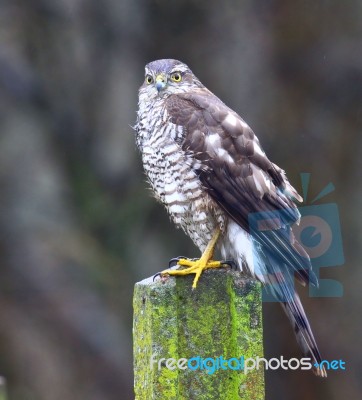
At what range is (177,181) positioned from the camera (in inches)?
159

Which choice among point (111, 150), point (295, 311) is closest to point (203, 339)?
point (295, 311)

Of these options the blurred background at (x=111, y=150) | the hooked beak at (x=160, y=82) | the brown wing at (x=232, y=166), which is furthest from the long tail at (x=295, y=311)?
the blurred background at (x=111, y=150)

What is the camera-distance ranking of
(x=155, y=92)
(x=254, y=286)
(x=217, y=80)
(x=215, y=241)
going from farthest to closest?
1. (x=217, y=80)
2. (x=155, y=92)
3. (x=215, y=241)
4. (x=254, y=286)

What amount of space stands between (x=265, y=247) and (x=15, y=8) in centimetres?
495

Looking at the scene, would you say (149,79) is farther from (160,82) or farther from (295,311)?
(295,311)

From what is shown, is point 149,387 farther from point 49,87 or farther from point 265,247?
point 49,87

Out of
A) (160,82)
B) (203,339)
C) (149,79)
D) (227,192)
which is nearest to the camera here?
(203,339)

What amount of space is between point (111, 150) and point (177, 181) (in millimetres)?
4322

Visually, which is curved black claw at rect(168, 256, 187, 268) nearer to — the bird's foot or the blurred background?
the bird's foot

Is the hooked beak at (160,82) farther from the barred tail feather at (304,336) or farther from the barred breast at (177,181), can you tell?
the barred tail feather at (304,336)

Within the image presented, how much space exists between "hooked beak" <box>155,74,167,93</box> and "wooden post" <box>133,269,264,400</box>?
5.24 ft

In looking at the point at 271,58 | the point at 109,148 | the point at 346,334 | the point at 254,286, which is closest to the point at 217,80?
the point at 271,58

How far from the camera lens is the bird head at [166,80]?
4488 mm

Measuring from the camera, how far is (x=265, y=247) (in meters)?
3.86
